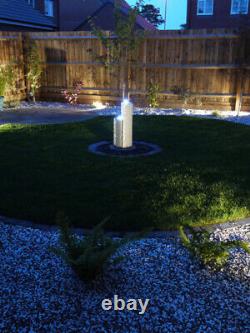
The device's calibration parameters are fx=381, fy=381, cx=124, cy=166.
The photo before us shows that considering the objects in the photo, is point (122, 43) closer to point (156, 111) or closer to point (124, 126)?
point (156, 111)

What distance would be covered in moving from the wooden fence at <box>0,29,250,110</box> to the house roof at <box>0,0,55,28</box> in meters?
4.94

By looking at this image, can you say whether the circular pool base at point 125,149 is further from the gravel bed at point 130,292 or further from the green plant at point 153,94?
the green plant at point 153,94

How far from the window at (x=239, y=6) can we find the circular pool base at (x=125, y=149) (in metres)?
19.2

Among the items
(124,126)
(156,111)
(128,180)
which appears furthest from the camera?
(156,111)

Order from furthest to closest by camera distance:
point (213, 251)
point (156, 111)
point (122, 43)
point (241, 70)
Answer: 1. point (122, 43)
2. point (156, 111)
3. point (241, 70)
4. point (213, 251)

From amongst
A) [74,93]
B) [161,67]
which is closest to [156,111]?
[161,67]

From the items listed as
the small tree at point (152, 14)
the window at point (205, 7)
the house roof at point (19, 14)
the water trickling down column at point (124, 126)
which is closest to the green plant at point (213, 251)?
the water trickling down column at point (124, 126)

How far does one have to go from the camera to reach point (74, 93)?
11.8 metres

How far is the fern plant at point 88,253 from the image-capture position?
2.47 m

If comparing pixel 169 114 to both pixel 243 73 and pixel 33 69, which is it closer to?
pixel 243 73

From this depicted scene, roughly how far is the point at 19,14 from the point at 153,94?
9.66 metres

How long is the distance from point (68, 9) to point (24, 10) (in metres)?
10.6

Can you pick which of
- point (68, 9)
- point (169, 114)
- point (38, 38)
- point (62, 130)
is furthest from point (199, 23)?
point (62, 130)

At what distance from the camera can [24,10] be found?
695 inches
